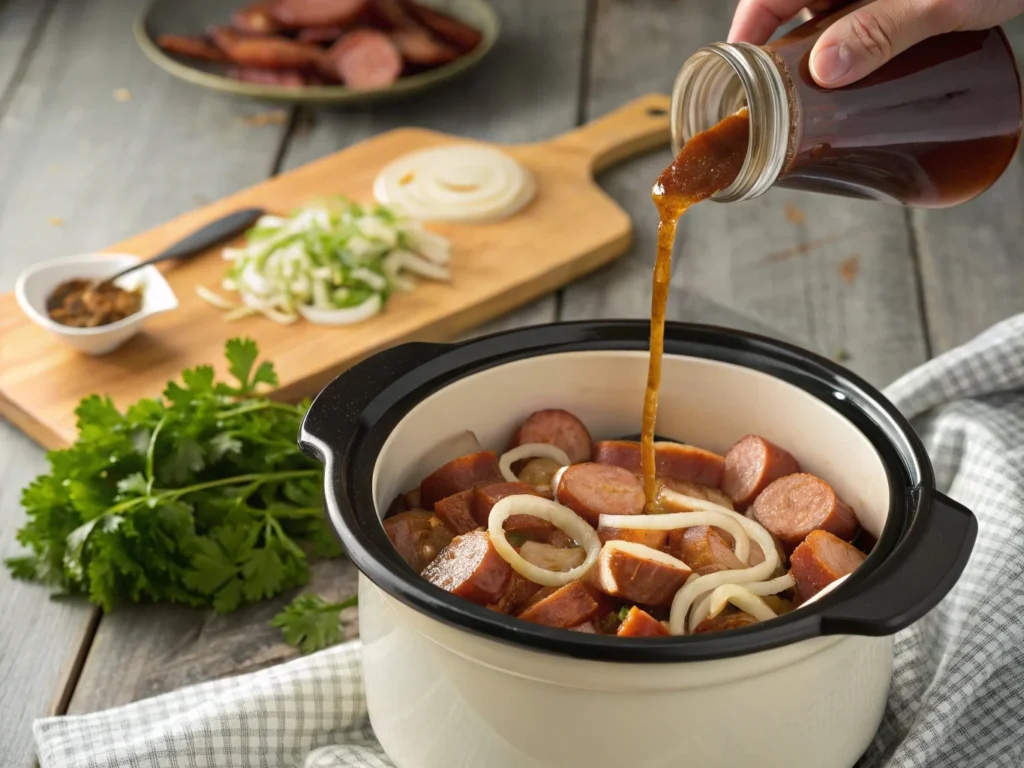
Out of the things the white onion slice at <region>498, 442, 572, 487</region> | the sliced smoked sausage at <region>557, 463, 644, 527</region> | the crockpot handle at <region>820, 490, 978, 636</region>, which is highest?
the crockpot handle at <region>820, 490, 978, 636</region>

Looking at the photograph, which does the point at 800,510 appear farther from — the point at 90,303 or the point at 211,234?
the point at 211,234

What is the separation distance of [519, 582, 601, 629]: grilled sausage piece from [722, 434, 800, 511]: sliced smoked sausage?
38 centimetres

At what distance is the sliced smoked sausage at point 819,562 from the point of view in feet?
4.96

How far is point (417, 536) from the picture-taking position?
163cm

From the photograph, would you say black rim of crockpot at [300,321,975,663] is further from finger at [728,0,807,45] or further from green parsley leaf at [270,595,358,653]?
finger at [728,0,807,45]

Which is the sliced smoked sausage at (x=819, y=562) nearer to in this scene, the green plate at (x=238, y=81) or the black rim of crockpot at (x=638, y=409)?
the black rim of crockpot at (x=638, y=409)

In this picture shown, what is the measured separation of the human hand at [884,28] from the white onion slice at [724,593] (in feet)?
2.19

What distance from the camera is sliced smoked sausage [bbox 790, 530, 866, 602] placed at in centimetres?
151

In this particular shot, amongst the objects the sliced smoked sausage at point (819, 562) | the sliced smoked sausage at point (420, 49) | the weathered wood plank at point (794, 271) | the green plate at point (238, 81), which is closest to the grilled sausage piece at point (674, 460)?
the sliced smoked sausage at point (819, 562)

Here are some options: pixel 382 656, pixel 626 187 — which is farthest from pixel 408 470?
pixel 626 187

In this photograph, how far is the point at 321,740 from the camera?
5.73 feet

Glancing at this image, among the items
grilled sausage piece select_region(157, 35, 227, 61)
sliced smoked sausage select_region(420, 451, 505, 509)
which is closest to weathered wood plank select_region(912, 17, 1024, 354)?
sliced smoked sausage select_region(420, 451, 505, 509)

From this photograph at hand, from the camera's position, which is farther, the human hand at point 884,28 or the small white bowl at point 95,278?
the small white bowl at point 95,278

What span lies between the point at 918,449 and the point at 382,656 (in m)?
0.70
